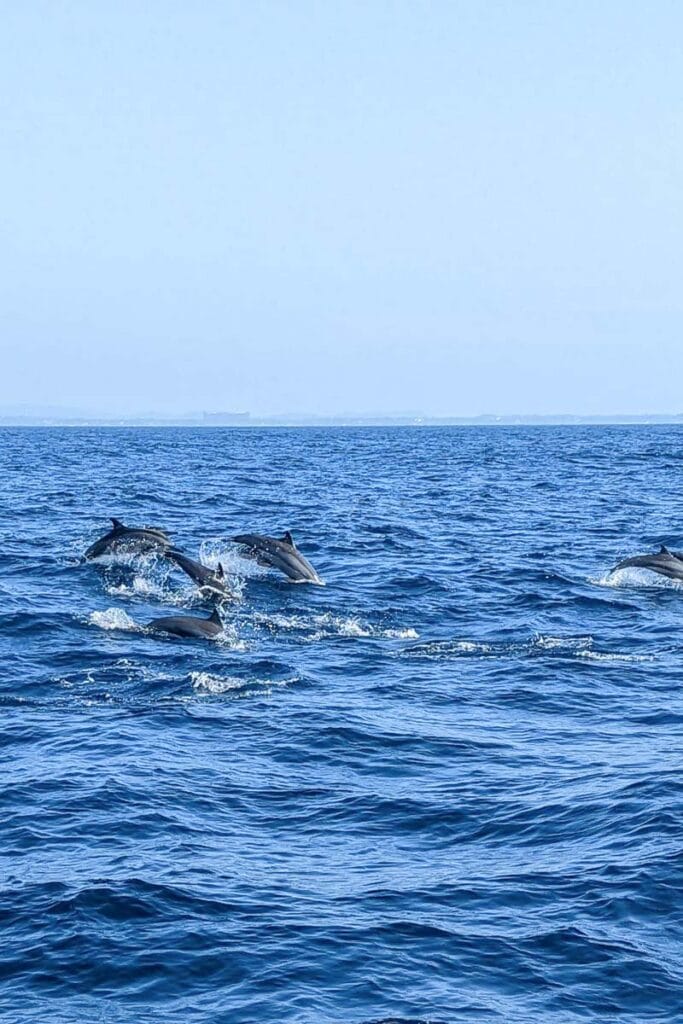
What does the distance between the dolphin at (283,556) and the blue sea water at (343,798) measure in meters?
0.45

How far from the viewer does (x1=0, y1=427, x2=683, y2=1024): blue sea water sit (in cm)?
1083

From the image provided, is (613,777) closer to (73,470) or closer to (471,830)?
(471,830)

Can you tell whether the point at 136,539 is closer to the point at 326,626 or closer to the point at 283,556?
the point at 283,556

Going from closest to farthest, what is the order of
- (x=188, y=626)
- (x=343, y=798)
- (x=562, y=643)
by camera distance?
(x=343, y=798) < (x=188, y=626) < (x=562, y=643)

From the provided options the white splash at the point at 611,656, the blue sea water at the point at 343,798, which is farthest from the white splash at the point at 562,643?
the white splash at the point at 611,656

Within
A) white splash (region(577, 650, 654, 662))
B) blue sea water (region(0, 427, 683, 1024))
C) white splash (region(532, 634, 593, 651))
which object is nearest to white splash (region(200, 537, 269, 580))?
blue sea water (region(0, 427, 683, 1024))

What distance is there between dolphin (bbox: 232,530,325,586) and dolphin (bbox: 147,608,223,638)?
6.87m

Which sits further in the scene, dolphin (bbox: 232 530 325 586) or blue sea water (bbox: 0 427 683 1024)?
dolphin (bbox: 232 530 325 586)

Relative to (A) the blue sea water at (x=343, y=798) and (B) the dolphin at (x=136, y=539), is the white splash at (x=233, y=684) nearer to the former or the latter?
(A) the blue sea water at (x=343, y=798)

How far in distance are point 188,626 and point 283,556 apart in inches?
294

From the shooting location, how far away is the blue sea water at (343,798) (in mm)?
10828

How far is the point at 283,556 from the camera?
30.3m

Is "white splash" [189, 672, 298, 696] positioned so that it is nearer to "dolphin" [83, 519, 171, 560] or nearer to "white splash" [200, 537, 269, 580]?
"white splash" [200, 537, 269, 580]

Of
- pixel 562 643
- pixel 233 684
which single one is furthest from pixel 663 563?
pixel 233 684
